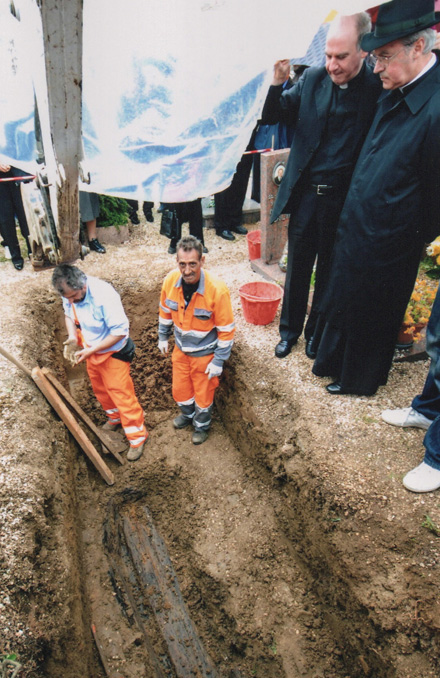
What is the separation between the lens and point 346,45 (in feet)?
8.59

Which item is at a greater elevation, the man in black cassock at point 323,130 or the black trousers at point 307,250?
the man in black cassock at point 323,130

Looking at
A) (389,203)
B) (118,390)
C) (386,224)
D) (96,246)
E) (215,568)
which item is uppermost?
(389,203)

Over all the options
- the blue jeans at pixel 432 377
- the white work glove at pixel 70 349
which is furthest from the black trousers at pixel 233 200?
the blue jeans at pixel 432 377

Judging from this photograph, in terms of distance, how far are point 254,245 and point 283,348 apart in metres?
2.17

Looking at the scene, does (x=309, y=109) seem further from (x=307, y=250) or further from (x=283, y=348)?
(x=283, y=348)

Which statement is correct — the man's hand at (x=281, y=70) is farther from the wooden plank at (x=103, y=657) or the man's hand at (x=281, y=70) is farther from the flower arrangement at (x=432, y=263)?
the wooden plank at (x=103, y=657)

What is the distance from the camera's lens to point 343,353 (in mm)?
3516

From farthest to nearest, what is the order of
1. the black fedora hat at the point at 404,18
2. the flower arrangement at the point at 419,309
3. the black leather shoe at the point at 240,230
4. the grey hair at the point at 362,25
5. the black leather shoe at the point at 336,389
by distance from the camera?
the black leather shoe at the point at 240,230 < the flower arrangement at the point at 419,309 < the black leather shoe at the point at 336,389 < the grey hair at the point at 362,25 < the black fedora hat at the point at 404,18

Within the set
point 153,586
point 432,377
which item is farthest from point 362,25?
point 153,586

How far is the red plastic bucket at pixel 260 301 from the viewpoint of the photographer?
4375 mm

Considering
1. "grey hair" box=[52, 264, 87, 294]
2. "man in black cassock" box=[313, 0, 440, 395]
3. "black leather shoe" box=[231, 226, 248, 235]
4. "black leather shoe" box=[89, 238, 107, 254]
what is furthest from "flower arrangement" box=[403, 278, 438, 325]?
"black leather shoe" box=[89, 238, 107, 254]

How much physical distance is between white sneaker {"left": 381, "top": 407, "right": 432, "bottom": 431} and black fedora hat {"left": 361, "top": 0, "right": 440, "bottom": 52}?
2435 millimetres

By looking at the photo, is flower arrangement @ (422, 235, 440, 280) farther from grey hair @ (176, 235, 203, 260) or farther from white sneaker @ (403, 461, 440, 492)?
grey hair @ (176, 235, 203, 260)

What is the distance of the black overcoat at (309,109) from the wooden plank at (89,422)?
2.69 meters
